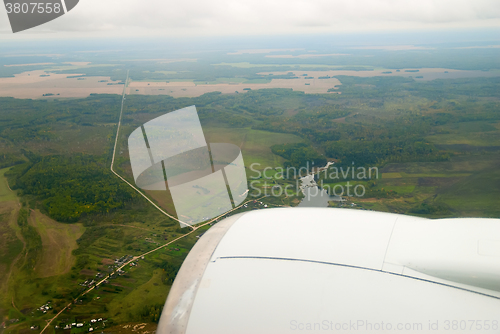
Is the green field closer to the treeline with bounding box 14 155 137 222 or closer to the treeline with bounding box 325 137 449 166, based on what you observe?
the treeline with bounding box 14 155 137 222

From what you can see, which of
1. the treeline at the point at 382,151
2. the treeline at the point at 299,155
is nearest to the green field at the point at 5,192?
the treeline at the point at 299,155

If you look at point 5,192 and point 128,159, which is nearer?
point 5,192

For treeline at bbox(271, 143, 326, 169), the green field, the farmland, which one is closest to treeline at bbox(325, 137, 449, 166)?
the farmland

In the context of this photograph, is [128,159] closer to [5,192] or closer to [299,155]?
[5,192]

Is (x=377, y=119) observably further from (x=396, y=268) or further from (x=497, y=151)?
(x=396, y=268)

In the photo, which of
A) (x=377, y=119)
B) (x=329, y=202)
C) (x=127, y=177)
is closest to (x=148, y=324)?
(x=329, y=202)

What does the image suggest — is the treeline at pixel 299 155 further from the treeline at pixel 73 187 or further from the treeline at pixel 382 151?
the treeline at pixel 73 187

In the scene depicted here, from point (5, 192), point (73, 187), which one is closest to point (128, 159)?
point (73, 187)

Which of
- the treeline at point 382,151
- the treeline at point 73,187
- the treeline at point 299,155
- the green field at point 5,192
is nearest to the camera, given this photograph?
the treeline at point 73,187
